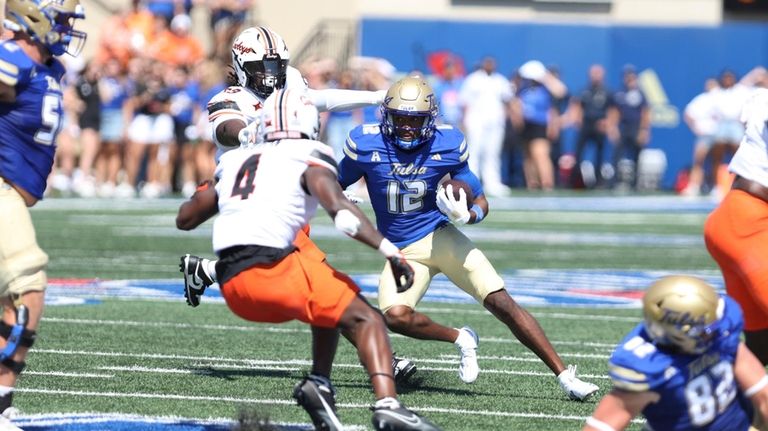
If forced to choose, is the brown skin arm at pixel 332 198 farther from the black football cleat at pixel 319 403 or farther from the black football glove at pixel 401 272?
the black football cleat at pixel 319 403

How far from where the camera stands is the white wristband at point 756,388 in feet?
16.0

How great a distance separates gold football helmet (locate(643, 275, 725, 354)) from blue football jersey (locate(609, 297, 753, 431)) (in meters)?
0.05

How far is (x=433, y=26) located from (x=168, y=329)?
17.8 m

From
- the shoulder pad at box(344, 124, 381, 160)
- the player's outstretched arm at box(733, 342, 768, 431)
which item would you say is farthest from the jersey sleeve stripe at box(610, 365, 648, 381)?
the shoulder pad at box(344, 124, 381, 160)

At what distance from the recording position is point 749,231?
5988mm

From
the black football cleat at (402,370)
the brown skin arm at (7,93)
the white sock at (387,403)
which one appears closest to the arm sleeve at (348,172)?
the black football cleat at (402,370)

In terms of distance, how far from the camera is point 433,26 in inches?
1028

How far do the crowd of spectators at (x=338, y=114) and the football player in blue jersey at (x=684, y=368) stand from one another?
51.1 feet

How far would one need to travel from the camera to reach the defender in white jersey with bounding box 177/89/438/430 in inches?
213

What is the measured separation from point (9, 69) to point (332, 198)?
1.32m

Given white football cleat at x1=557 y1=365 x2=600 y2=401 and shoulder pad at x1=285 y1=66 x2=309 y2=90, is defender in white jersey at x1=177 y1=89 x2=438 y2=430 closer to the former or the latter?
white football cleat at x1=557 y1=365 x2=600 y2=401

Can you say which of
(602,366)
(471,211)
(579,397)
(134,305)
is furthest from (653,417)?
(134,305)

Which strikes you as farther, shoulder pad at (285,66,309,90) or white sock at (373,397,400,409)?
shoulder pad at (285,66,309,90)

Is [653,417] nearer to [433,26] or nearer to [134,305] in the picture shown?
[134,305]
